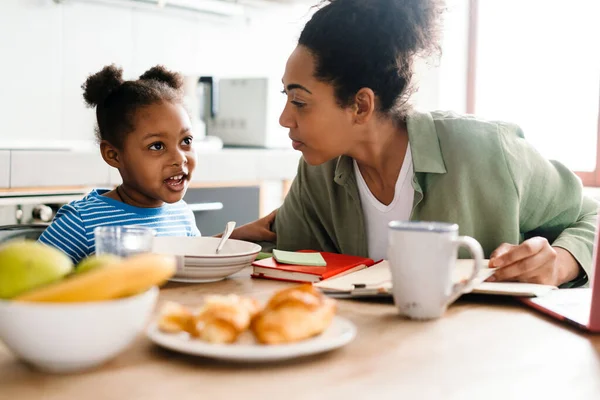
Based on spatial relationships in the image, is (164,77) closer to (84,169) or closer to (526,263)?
(84,169)

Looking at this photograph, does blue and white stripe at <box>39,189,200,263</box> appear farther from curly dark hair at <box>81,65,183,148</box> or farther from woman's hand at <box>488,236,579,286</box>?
woman's hand at <box>488,236,579,286</box>

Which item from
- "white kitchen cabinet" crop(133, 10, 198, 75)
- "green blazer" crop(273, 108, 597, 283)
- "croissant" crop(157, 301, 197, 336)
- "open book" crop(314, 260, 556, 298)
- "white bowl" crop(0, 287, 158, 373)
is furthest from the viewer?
"white kitchen cabinet" crop(133, 10, 198, 75)

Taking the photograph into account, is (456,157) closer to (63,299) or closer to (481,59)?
(63,299)

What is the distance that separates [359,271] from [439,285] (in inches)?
12.2

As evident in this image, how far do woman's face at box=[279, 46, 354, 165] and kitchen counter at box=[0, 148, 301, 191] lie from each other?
4.48ft

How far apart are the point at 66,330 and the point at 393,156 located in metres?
1.13

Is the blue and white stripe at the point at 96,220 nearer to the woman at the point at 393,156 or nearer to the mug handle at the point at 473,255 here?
the woman at the point at 393,156

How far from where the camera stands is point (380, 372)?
702 mm

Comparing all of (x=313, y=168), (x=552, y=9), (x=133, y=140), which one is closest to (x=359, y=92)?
(x=313, y=168)

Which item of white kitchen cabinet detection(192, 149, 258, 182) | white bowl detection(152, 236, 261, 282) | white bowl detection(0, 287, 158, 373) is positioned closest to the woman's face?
white bowl detection(152, 236, 261, 282)

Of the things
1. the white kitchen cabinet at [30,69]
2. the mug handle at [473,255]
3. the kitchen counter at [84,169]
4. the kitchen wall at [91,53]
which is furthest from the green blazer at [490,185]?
the white kitchen cabinet at [30,69]

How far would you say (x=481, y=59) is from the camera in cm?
390

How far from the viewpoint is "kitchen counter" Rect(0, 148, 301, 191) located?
8.36 ft

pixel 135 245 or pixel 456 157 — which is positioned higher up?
pixel 456 157
